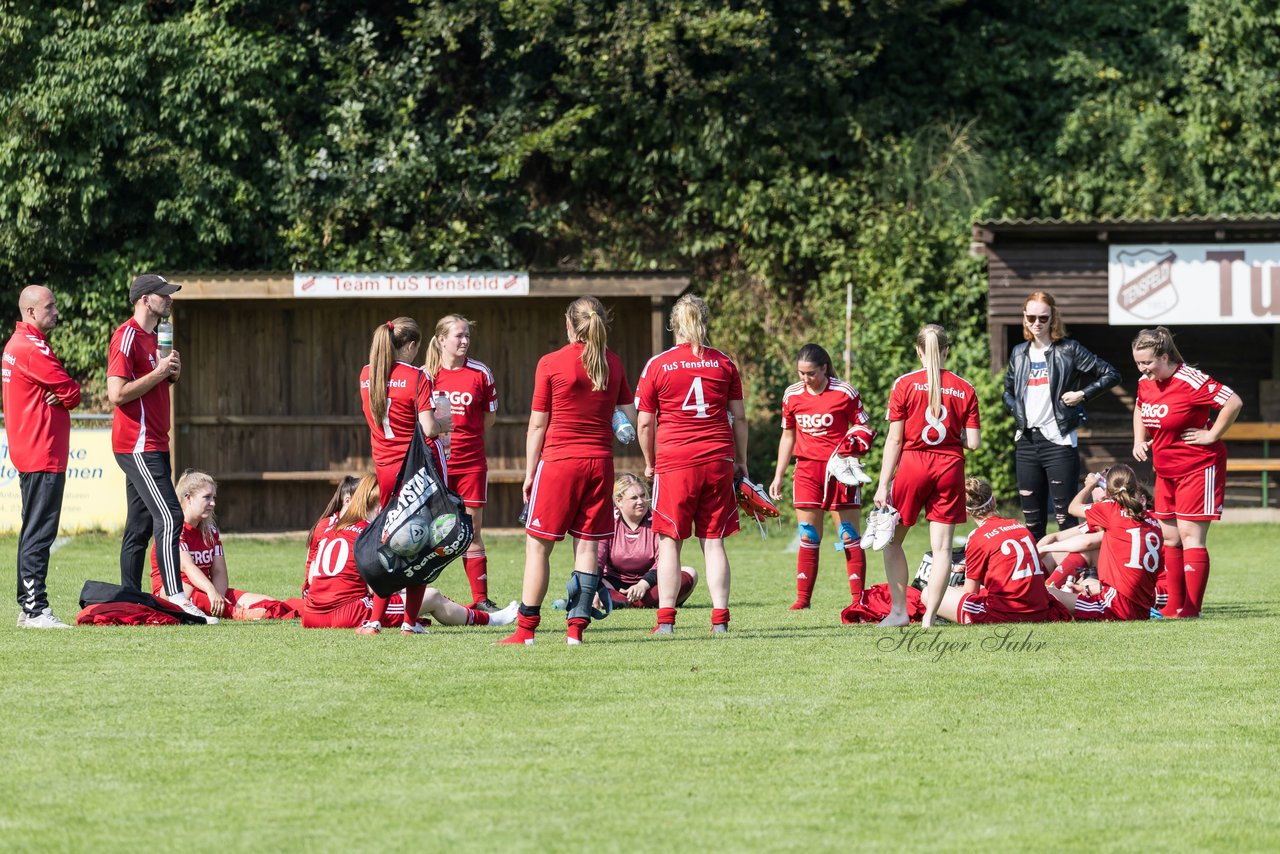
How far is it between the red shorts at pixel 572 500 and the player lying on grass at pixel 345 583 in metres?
1.24

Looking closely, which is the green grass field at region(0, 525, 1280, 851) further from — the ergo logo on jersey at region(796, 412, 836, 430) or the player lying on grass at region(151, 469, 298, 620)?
the ergo logo on jersey at region(796, 412, 836, 430)

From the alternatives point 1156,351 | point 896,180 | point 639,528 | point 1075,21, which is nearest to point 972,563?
point 1156,351

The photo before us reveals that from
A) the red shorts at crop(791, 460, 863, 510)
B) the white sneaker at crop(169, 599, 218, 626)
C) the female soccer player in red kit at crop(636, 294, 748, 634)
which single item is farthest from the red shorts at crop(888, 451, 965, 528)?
the white sneaker at crop(169, 599, 218, 626)

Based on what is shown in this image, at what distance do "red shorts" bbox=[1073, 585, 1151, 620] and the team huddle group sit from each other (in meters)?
0.01

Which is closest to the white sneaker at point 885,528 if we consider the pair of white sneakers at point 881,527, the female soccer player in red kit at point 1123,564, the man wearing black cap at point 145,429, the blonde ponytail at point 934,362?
the pair of white sneakers at point 881,527

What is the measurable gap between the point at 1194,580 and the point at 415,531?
468cm

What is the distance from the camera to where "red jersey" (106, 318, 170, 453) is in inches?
359

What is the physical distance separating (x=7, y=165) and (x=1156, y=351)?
1690cm

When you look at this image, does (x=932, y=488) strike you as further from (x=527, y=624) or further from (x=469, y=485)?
(x=469, y=485)

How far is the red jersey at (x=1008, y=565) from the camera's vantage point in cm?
918

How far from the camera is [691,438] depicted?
8422 mm

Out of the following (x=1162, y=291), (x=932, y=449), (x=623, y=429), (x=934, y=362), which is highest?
(x=1162, y=291)

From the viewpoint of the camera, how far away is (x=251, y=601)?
1002cm

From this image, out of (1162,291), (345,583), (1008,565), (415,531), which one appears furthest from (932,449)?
(1162,291)
